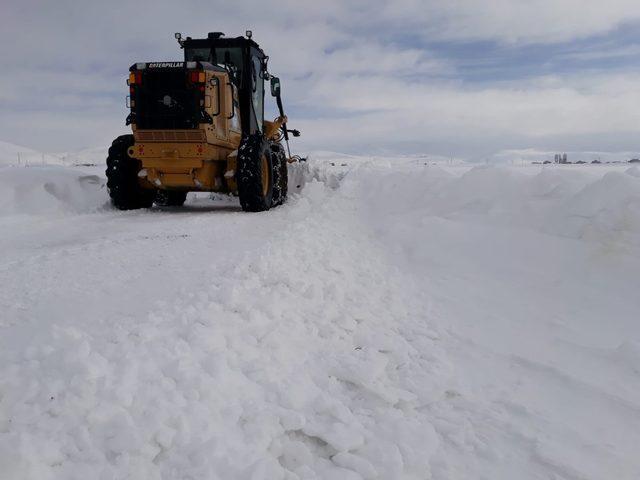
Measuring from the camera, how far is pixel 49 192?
34.5ft

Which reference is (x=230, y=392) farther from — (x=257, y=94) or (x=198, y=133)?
(x=257, y=94)

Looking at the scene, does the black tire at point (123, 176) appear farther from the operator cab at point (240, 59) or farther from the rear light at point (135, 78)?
the operator cab at point (240, 59)

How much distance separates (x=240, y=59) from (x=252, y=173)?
9.33 feet

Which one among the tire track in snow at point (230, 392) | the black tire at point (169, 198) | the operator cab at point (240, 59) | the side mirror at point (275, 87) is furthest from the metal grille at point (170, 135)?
the tire track in snow at point (230, 392)

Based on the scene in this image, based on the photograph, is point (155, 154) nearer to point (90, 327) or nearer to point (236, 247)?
point (236, 247)

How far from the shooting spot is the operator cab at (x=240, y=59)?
10352 millimetres

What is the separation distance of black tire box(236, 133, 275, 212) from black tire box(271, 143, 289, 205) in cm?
75

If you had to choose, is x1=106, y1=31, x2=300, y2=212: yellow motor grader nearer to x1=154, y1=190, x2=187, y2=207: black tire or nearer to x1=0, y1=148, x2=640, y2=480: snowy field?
x1=154, y1=190, x2=187, y2=207: black tire

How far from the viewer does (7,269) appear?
4.73m

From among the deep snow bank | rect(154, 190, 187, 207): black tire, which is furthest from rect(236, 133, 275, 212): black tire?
the deep snow bank

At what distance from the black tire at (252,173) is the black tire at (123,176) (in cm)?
225

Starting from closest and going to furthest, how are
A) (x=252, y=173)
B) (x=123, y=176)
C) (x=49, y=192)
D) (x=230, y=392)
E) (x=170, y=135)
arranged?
1. (x=230, y=392)
2. (x=170, y=135)
3. (x=252, y=173)
4. (x=123, y=176)
5. (x=49, y=192)

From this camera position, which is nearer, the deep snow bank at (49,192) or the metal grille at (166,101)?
the metal grille at (166,101)

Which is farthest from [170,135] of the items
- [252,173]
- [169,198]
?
[169,198]
